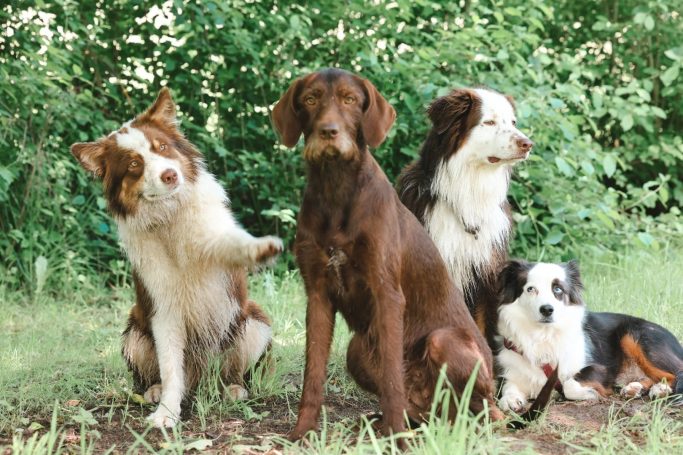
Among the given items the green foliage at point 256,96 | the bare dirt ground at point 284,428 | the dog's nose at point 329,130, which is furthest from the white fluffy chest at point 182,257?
the green foliage at point 256,96

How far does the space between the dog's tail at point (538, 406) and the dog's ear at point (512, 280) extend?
0.85 metres

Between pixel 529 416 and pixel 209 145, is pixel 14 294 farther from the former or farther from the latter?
pixel 529 416

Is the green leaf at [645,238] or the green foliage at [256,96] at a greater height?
the green foliage at [256,96]

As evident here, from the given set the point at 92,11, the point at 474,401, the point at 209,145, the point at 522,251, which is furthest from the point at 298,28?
the point at 474,401

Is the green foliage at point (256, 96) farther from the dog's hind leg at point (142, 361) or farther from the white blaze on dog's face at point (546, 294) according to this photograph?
the dog's hind leg at point (142, 361)

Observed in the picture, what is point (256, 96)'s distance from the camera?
7.90 meters

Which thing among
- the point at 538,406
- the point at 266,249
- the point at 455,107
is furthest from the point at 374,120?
the point at 538,406

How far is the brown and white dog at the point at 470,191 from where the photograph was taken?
4617 millimetres

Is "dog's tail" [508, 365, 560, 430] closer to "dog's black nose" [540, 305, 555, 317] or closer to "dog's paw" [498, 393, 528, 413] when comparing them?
"dog's paw" [498, 393, 528, 413]

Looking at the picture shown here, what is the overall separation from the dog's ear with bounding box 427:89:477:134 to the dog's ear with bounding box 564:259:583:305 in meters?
0.96

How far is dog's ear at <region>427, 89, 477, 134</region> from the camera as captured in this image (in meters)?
4.66

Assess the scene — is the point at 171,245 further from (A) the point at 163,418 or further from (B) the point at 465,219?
(B) the point at 465,219

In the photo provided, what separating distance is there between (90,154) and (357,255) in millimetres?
1515

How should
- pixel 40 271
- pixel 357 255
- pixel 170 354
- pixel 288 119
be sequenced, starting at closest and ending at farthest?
pixel 357 255, pixel 288 119, pixel 170 354, pixel 40 271
